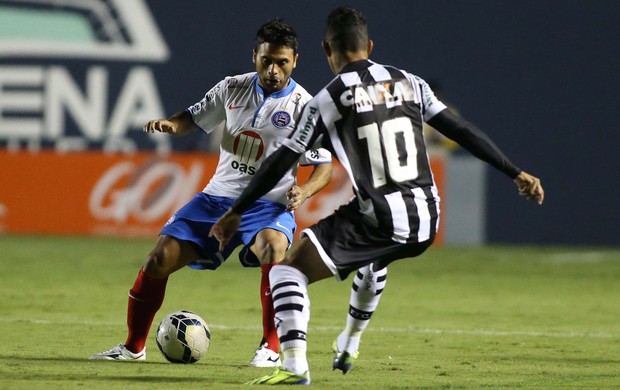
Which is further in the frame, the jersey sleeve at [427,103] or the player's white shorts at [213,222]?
the player's white shorts at [213,222]

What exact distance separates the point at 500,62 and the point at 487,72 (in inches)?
12.7

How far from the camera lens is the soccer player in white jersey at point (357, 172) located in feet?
21.1

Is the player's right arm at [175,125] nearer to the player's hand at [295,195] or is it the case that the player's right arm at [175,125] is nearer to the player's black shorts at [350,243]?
the player's hand at [295,195]

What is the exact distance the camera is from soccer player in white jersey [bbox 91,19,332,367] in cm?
768

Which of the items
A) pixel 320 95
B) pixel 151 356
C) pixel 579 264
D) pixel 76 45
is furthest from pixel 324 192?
pixel 320 95

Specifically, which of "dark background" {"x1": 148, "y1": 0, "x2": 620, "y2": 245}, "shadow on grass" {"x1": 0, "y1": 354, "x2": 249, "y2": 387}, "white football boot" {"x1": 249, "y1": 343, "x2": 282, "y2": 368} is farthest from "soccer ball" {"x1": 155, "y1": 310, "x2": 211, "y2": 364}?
"dark background" {"x1": 148, "y1": 0, "x2": 620, "y2": 245}

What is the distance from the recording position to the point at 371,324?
10.3m

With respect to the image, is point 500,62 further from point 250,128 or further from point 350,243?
point 350,243

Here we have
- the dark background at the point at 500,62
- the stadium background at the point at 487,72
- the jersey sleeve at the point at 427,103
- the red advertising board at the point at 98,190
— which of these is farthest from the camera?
the dark background at the point at 500,62

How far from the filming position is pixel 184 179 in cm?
1928

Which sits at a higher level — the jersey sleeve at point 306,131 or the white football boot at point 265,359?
the jersey sleeve at point 306,131

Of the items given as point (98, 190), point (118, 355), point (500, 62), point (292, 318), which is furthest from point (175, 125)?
point (500, 62)

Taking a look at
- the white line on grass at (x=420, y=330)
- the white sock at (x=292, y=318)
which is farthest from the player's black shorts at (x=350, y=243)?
the white line on grass at (x=420, y=330)

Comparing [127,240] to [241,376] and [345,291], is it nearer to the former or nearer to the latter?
[345,291]
